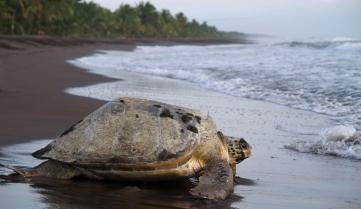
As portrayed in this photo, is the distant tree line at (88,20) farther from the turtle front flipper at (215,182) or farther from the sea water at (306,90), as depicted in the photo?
the turtle front flipper at (215,182)

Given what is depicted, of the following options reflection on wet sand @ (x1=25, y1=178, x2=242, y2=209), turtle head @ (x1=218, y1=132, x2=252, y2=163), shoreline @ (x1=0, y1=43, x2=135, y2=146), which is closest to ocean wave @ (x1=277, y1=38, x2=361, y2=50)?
shoreline @ (x1=0, y1=43, x2=135, y2=146)

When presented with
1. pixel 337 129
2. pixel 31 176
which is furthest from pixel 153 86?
A: pixel 31 176

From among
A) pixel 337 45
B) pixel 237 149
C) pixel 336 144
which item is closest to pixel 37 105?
pixel 336 144

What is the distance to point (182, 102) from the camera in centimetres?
995

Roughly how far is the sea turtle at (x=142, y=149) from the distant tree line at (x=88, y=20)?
126ft

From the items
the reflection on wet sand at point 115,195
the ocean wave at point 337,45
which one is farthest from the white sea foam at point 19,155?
the ocean wave at point 337,45

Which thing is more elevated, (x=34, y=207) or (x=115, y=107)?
(x=115, y=107)

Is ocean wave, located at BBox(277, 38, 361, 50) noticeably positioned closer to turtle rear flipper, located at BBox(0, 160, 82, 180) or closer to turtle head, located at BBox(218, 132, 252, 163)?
turtle head, located at BBox(218, 132, 252, 163)

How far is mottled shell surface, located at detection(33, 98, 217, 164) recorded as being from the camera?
413 centimetres

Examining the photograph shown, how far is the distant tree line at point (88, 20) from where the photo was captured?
146 feet

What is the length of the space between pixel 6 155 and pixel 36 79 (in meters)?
7.84

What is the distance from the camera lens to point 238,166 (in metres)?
5.34

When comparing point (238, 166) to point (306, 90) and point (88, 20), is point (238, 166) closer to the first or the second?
point (306, 90)

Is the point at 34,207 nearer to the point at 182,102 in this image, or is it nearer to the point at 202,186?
the point at 202,186
